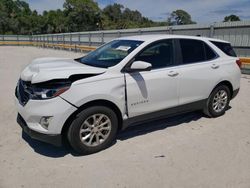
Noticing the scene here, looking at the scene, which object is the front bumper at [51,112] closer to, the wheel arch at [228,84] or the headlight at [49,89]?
the headlight at [49,89]

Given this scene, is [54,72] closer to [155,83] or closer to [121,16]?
[155,83]

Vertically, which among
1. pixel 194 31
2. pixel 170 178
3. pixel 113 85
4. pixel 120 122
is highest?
pixel 194 31

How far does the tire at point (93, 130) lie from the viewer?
11.8 ft

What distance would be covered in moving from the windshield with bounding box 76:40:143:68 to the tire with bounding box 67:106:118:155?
0.78 m

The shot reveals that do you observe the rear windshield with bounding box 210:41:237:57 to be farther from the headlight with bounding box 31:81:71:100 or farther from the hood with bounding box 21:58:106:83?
the headlight with bounding box 31:81:71:100

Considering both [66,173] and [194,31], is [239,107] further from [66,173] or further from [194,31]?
[194,31]

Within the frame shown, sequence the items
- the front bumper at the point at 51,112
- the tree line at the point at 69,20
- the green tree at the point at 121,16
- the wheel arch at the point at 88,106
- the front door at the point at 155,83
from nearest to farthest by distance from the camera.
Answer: the front bumper at the point at 51,112 < the wheel arch at the point at 88,106 < the front door at the point at 155,83 < the tree line at the point at 69,20 < the green tree at the point at 121,16

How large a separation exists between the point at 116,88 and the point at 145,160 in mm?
1112

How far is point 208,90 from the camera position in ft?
16.4

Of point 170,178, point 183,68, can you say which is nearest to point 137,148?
point 170,178

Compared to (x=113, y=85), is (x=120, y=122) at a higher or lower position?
lower

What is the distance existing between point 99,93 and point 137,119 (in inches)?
34.8

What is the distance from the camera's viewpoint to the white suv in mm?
3488

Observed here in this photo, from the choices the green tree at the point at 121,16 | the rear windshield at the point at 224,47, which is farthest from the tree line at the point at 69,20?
the rear windshield at the point at 224,47
